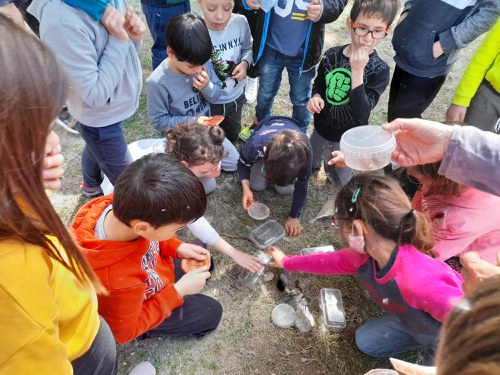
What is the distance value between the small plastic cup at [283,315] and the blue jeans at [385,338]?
441 millimetres

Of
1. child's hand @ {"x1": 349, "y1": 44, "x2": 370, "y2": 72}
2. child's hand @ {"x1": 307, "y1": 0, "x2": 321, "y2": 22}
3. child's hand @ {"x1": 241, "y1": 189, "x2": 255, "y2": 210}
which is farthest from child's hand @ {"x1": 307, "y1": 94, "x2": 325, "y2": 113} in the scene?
child's hand @ {"x1": 241, "y1": 189, "x2": 255, "y2": 210}

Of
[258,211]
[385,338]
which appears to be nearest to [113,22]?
[258,211]

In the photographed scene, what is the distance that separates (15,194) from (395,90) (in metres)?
3.14

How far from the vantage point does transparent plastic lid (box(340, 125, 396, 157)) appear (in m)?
2.05

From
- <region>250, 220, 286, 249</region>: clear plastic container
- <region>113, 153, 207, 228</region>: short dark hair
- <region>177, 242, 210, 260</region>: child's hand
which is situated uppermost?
<region>113, 153, 207, 228</region>: short dark hair

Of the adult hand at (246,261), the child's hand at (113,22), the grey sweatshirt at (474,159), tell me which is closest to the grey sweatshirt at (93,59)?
the child's hand at (113,22)

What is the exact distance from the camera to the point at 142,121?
3850mm

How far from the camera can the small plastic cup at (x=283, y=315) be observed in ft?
8.18

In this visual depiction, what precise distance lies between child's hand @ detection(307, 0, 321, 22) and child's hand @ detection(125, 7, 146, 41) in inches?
52.8

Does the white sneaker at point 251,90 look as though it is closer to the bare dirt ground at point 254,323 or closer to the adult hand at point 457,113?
the bare dirt ground at point 254,323

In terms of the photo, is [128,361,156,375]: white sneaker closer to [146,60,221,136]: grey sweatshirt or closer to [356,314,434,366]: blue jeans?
[356,314,434,366]: blue jeans

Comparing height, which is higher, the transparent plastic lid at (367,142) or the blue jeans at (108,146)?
the transparent plastic lid at (367,142)

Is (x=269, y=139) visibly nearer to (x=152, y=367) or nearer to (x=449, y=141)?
(x=449, y=141)

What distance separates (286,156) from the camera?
247cm
